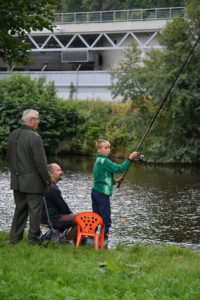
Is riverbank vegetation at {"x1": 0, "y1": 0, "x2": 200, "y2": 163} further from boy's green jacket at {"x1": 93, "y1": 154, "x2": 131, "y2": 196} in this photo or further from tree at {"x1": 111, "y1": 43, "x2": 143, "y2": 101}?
boy's green jacket at {"x1": 93, "y1": 154, "x2": 131, "y2": 196}

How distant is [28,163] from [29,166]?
0.04 m

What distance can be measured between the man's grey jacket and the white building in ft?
115

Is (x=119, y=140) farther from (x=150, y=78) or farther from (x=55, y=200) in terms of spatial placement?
(x=55, y=200)

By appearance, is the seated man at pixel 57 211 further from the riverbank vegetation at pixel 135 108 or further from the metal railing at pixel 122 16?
the metal railing at pixel 122 16

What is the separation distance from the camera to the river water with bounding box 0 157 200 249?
1395 cm

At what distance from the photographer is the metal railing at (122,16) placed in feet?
161

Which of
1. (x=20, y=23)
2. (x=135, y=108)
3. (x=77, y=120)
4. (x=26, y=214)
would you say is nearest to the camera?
(x=26, y=214)

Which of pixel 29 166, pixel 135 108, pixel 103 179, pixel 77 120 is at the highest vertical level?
pixel 29 166

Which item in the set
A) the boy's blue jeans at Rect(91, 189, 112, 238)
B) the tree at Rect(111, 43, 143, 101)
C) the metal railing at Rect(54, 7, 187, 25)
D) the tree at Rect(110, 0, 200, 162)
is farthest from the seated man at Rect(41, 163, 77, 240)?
the metal railing at Rect(54, 7, 187, 25)

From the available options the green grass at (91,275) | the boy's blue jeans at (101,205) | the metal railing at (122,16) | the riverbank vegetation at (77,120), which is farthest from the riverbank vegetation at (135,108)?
the green grass at (91,275)

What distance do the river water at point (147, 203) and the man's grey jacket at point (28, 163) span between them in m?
3.90

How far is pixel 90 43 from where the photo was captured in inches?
2172

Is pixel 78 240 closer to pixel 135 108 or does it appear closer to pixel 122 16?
pixel 135 108

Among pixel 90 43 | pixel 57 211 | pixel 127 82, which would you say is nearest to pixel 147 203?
pixel 57 211
